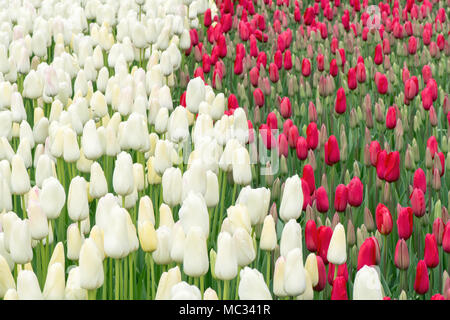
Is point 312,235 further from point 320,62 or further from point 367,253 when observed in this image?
point 320,62

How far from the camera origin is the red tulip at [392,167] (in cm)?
308

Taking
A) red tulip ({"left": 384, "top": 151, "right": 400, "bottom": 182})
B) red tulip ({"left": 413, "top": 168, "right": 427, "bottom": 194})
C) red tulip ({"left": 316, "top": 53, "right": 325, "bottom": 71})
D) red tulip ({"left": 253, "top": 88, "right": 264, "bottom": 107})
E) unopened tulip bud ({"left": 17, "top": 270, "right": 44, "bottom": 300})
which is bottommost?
unopened tulip bud ({"left": 17, "top": 270, "right": 44, "bottom": 300})

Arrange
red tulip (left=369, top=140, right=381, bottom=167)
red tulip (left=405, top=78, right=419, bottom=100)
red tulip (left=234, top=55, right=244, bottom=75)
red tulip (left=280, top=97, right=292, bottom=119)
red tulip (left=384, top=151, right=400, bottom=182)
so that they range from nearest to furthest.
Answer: red tulip (left=384, top=151, right=400, bottom=182) → red tulip (left=369, top=140, right=381, bottom=167) → red tulip (left=280, top=97, right=292, bottom=119) → red tulip (left=405, top=78, right=419, bottom=100) → red tulip (left=234, top=55, right=244, bottom=75)

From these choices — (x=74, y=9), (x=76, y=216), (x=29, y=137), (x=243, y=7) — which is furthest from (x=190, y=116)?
(x=243, y=7)

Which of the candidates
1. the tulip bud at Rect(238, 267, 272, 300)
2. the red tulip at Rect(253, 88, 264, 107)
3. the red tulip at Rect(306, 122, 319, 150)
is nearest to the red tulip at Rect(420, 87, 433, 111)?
the red tulip at Rect(253, 88, 264, 107)

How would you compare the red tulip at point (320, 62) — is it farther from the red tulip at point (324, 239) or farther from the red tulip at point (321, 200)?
the red tulip at point (324, 239)

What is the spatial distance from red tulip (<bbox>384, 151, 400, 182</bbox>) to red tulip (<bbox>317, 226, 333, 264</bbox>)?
793 mm

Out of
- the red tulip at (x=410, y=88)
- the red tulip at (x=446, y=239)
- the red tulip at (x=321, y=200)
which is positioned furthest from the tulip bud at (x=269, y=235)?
the red tulip at (x=410, y=88)

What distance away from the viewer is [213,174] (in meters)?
2.70

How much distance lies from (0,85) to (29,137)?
2.42ft

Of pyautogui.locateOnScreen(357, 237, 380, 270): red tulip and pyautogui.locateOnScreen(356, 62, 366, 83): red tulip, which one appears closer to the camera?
pyautogui.locateOnScreen(357, 237, 380, 270): red tulip

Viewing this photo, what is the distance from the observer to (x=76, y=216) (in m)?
2.51

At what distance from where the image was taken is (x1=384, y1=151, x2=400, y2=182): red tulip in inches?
121

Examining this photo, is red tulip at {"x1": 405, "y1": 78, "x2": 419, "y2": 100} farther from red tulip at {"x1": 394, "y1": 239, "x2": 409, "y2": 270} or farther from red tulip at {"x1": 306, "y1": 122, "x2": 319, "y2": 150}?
red tulip at {"x1": 394, "y1": 239, "x2": 409, "y2": 270}
